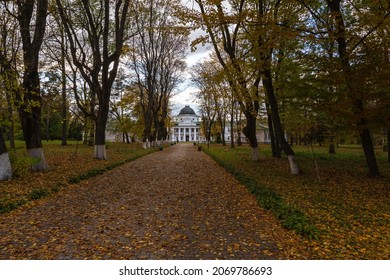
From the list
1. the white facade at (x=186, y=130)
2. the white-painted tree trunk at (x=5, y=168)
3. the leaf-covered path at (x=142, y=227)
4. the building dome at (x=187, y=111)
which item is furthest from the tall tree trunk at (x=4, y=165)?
the building dome at (x=187, y=111)

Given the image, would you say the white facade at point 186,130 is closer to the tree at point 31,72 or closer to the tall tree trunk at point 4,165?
the tree at point 31,72

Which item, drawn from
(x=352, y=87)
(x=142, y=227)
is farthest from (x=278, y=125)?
(x=142, y=227)

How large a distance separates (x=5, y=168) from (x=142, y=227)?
21.5ft

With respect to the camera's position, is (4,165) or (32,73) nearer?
(4,165)

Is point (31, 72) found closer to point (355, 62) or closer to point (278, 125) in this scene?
point (278, 125)

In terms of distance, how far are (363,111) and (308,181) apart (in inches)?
122

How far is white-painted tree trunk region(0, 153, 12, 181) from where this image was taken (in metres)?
8.90

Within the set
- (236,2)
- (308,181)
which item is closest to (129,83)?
(236,2)

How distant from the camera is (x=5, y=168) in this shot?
8.98 meters

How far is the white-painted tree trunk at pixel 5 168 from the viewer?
890 cm

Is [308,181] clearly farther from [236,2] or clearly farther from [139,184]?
[236,2]

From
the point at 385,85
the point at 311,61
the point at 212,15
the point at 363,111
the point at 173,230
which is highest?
the point at 212,15

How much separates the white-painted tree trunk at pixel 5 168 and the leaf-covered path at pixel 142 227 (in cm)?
234

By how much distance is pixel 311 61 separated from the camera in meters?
9.15
